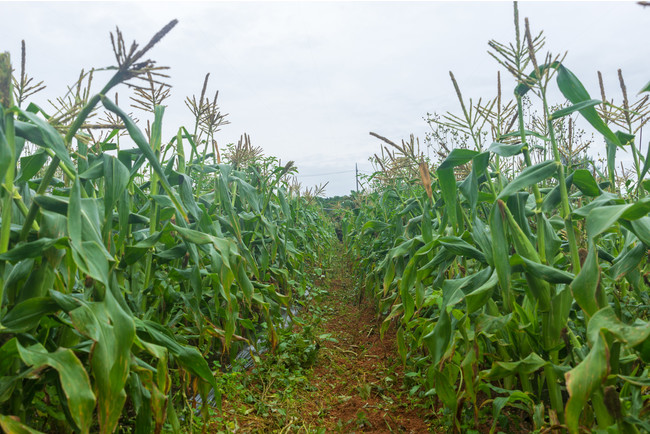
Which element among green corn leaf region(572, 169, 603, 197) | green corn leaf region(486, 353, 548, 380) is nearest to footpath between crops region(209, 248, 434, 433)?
green corn leaf region(486, 353, 548, 380)

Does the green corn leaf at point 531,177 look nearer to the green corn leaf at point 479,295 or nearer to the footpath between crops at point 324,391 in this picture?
the green corn leaf at point 479,295

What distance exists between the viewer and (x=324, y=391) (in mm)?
2486

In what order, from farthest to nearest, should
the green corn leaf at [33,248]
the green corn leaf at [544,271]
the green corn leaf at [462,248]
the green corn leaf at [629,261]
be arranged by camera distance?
1. the green corn leaf at [462,248]
2. the green corn leaf at [629,261]
3. the green corn leaf at [544,271]
4. the green corn leaf at [33,248]

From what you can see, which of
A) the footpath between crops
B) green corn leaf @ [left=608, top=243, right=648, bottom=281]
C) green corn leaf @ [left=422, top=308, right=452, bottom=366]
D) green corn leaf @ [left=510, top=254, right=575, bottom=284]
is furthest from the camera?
the footpath between crops

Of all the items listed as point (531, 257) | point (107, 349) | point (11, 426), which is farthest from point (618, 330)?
point (11, 426)

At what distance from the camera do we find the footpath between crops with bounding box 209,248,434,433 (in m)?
2.02

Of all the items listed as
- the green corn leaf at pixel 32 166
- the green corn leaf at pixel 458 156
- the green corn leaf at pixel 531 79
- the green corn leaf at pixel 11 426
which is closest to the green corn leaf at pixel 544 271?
the green corn leaf at pixel 458 156

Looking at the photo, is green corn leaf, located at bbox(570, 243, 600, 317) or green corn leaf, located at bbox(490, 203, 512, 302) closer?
green corn leaf, located at bbox(570, 243, 600, 317)

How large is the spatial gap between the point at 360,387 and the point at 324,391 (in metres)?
0.23

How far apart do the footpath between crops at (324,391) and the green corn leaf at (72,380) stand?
1095 mm

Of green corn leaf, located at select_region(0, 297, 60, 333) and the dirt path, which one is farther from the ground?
green corn leaf, located at select_region(0, 297, 60, 333)

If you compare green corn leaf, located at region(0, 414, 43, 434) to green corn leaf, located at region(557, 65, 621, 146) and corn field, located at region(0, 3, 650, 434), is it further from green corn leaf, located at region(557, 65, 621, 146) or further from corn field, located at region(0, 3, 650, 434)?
green corn leaf, located at region(557, 65, 621, 146)

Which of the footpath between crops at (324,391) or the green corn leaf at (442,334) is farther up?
the green corn leaf at (442,334)

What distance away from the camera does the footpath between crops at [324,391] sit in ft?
6.63
